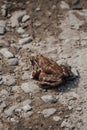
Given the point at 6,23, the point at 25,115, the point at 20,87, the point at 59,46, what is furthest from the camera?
the point at 6,23

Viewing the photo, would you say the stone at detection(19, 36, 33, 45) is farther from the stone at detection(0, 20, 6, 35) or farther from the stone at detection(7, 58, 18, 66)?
the stone at detection(7, 58, 18, 66)

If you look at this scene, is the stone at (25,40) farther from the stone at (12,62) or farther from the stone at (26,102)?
the stone at (26,102)

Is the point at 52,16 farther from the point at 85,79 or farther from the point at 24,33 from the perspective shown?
the point at 85,79

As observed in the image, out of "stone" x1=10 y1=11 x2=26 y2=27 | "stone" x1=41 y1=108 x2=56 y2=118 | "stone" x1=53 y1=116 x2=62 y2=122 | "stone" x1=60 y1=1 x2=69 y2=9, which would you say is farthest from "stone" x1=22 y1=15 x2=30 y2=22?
"stone" x1=53 y1=116 x2=62 y2=122

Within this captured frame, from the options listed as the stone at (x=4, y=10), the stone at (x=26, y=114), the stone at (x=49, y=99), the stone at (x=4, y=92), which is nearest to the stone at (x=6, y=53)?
the stone at (x=4, y=92)

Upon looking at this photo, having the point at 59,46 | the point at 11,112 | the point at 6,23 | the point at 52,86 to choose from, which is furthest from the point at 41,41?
the point at 11,112
